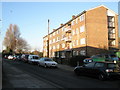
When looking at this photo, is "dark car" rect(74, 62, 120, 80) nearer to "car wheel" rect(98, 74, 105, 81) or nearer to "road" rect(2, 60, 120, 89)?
"car wheel" rect(98, 74, 105, 81)

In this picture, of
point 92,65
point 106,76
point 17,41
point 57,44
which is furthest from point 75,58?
point 17,41

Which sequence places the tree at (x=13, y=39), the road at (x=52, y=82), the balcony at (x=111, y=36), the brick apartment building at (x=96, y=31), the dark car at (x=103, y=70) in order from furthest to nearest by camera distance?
the tree at (x=13, y=39), the balcony at (x=111, y=36), the brick apartment building at (x=96, y=31), the dark car at (x=103, y=70), the road at (x=52, y=82)

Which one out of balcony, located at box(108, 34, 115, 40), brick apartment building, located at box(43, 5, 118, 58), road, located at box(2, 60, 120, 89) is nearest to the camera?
road, located at box(2, 60, 120, 89)

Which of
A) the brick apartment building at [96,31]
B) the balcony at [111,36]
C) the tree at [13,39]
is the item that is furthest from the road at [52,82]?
the tree at [13,39]

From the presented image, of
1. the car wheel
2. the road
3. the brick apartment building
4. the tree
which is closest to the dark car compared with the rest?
the car wheel

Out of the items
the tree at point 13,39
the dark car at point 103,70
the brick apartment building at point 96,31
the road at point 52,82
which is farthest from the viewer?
the tree at point 13,39

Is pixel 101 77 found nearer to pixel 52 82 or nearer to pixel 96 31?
pixel 52 82

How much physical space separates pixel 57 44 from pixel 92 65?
4834 cm

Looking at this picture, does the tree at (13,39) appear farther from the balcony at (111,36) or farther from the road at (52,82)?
the road at (52,82)

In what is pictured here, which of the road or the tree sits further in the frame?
the tree

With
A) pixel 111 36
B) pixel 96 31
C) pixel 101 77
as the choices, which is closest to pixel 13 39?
pixel 96 31

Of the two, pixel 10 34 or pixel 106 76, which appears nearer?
pixel 106 76

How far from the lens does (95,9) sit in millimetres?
40281

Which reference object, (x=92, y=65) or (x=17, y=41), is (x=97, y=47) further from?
(x=17, y=41)
